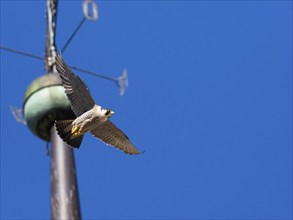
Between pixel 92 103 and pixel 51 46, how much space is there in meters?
16.2

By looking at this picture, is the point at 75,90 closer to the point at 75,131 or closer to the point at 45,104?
the point at 75,131

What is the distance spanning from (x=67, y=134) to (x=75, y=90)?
0.36m

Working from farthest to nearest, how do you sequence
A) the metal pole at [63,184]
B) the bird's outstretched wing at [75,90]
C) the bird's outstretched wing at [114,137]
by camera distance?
the metal pole at [63,184], the bird's outstretched wing at [114,137], the bird's outstretched wing at [75,90]

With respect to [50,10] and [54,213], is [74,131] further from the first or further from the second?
[50,10]

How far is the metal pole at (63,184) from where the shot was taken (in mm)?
15875

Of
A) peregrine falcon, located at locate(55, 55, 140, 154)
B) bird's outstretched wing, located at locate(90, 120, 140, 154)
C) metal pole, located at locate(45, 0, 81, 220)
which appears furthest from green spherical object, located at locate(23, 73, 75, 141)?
peregrine falcon, located at locate(55, 55, 140, 154)

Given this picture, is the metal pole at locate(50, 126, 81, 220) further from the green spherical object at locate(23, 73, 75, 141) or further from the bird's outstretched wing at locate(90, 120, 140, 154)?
the bird's outstretched wing at locate(90, 120, 140, 154)

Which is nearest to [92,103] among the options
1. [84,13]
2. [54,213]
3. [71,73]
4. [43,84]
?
[71,73]

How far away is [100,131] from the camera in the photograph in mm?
6223

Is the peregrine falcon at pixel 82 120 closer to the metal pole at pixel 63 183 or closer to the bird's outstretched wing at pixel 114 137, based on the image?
the bird's outstretched wing at pixel 114 137

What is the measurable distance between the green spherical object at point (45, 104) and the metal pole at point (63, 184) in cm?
46

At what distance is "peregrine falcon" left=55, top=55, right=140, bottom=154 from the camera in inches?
218

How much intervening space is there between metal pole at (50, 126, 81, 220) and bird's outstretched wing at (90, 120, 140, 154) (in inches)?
366

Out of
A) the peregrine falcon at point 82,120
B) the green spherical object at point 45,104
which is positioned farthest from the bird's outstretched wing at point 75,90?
the green spherical object at point 45,104
